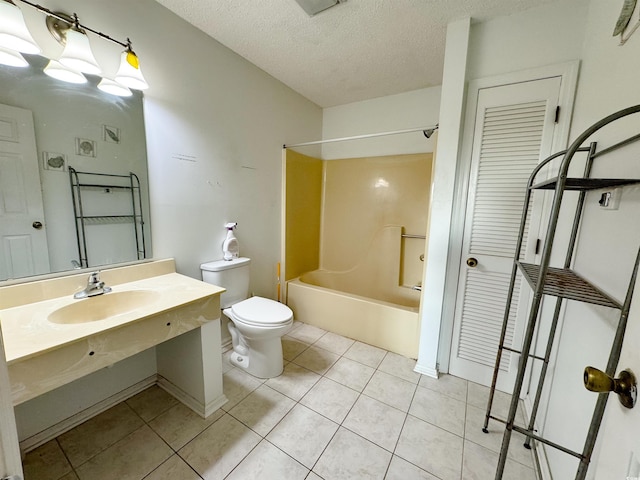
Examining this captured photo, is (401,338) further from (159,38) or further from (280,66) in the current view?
(159,38)

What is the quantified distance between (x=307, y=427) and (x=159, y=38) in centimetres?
241

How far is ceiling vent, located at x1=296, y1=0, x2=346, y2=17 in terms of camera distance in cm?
142

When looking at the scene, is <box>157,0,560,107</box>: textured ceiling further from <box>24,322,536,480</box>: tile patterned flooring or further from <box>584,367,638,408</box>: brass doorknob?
<box>24,322,536,480</box>: tile patterned flooring

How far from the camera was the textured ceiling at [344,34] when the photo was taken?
4.83ft

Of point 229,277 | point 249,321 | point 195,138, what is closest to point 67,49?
point 195,138

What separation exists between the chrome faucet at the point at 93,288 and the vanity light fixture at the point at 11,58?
944mm

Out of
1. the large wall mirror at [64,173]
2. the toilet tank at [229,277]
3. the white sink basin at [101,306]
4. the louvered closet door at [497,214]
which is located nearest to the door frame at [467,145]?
the louvered closet door at [497,214]

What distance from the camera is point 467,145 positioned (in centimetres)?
167

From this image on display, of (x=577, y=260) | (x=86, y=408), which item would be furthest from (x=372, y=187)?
(x=86, y=408)

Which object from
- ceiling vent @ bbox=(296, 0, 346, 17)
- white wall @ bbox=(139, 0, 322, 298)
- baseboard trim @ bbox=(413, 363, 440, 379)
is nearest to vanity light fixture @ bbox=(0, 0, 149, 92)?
white wall @ bbox=(139, 0, 322, 298)

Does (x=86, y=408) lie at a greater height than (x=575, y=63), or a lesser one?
lesser

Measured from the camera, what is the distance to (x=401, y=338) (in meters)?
2.08

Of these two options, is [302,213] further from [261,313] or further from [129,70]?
[129,70]

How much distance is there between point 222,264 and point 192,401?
86 cm
